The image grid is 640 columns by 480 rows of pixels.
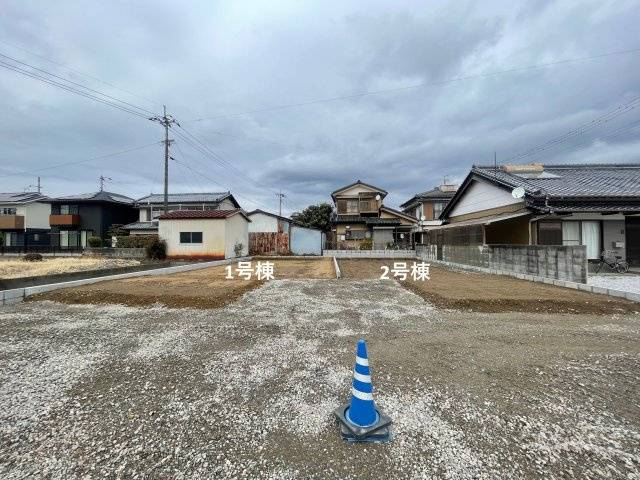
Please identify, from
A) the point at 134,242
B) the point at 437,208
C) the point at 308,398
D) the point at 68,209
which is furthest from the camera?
the point at 437,208

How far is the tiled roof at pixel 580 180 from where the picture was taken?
11.3m

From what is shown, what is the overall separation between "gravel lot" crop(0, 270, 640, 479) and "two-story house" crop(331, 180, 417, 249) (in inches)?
830

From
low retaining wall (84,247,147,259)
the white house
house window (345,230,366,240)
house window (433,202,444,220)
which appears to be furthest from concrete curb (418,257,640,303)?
low retaining wall (84,247,147,259)

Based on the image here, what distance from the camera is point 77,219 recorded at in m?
27.1

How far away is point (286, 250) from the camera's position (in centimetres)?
2469

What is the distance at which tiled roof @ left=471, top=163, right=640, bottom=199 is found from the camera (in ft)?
37.0

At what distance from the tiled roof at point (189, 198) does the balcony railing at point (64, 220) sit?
5572 mm

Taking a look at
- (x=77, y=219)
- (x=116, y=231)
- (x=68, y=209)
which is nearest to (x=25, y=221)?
(x=68, y=209)

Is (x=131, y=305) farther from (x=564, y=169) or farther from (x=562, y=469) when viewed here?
(x=564, y=169)

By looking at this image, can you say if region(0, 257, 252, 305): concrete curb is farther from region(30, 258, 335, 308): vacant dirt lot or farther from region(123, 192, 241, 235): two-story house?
region(123, 192, 241, 235): two-story house

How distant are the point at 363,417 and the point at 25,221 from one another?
1516 inches

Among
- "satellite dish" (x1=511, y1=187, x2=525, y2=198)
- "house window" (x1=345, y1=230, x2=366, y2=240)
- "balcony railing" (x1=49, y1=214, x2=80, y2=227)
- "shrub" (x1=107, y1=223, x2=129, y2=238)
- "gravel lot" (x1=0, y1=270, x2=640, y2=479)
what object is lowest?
"gravel lot" (x1=0, y1=270, x2=640, y2=479)

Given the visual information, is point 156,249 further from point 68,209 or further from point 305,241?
point 68,209

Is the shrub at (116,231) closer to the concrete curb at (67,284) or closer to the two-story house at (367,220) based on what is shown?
the concrete curb at (67,284)
